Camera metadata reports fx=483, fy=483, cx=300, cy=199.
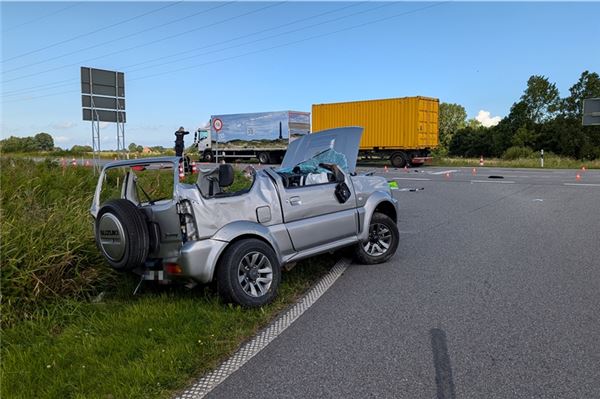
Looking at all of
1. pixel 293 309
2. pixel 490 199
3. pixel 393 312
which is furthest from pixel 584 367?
pixel 490 199

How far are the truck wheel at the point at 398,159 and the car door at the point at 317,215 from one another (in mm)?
24084

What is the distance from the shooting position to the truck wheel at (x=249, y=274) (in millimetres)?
4395

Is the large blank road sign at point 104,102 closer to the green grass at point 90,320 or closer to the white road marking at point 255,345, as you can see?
the green grass at point 90,320

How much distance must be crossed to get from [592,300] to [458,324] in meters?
1.59

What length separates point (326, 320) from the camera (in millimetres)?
4344

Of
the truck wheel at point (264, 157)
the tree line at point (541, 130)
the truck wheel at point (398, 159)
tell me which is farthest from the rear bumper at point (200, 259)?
the tree line at point (541, 130)

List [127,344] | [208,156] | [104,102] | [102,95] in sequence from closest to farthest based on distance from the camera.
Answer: [127,344] < [102,95] < [104,102] < [208,156]

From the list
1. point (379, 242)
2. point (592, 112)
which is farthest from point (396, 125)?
point (379, 242)

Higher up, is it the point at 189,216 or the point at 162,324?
the point at 189,216

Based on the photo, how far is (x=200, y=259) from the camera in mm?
4301

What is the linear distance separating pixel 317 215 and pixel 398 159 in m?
24.9

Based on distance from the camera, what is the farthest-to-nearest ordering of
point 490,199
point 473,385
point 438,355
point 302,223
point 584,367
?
point 490,199 < point 302,223 < point 438,355 < point 584,367 < point 473,385

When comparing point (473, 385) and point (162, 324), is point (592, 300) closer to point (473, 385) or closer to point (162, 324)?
point (473, 385)

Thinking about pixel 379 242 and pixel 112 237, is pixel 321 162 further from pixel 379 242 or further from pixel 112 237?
pixel 112 237
